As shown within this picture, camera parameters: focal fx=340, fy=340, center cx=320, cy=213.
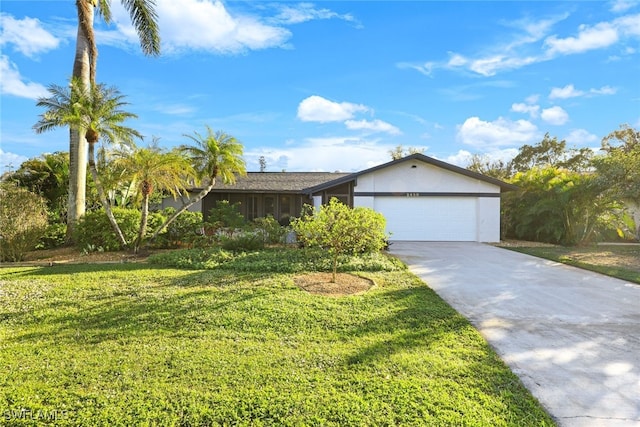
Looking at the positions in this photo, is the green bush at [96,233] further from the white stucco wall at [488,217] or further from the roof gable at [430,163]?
the white stucco wall at [488,217]

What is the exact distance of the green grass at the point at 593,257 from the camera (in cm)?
901

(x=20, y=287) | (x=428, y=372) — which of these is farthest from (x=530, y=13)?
(x=20, y=287)

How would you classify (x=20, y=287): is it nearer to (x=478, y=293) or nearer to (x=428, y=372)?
(x=428, y=372)

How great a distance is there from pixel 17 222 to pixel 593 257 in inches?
745

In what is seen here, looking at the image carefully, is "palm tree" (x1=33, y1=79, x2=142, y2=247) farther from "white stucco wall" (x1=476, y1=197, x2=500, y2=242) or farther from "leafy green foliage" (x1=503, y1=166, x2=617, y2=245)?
"leafy green foliage" (x1=503, y1=166, x2=617, y2=245)

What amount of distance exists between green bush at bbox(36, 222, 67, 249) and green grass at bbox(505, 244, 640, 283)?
1756 centimetres

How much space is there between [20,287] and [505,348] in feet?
29.7

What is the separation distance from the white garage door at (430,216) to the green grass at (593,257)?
277 cm

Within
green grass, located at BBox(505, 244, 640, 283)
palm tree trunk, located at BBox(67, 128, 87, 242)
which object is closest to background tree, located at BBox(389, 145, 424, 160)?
green grass, located at BBox(505, 244, 640, 283)

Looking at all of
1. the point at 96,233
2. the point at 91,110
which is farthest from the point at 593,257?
the point at 96,233

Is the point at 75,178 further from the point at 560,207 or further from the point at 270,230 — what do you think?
the point at 560,207

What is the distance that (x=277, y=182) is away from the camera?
22.4 m

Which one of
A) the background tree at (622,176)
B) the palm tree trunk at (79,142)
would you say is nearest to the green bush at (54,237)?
the palm tree trunk at (79,142)

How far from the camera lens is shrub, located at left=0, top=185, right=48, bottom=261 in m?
10.5
